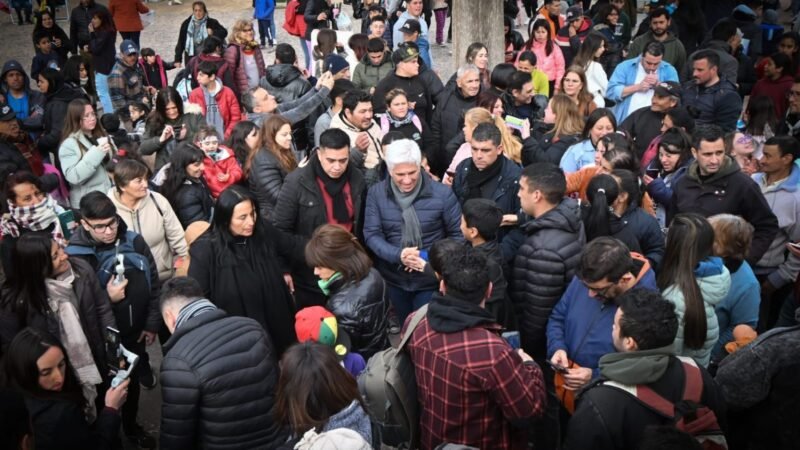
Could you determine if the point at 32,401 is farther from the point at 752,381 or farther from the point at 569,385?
Result: the point at 752,381

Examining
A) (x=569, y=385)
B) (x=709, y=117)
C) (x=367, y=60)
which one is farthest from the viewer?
(x=367, y=60)

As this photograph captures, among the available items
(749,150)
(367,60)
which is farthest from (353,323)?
(367,60)

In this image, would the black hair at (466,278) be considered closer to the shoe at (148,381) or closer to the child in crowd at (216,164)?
the shoe at (148,381)

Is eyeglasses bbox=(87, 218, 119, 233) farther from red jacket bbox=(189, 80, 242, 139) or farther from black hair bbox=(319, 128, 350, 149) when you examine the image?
red jacket bbox=(189, 80, 242, 139)

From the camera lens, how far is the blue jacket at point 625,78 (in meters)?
7.98

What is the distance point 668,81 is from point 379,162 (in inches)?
141

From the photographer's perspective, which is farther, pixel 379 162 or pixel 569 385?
pixel 379 162

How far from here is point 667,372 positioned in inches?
125

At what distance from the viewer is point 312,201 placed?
544cm

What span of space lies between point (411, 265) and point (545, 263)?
1.00 m

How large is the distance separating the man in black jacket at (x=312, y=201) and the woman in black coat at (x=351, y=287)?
3.46ft

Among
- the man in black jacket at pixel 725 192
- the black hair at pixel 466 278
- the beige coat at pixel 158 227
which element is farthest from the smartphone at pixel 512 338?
the beige coat at pixel 158 227

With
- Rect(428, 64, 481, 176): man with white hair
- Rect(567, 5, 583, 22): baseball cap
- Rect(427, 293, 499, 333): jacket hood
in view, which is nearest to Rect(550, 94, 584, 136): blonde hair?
Rect(428, 64, 481, 176): man with white hair

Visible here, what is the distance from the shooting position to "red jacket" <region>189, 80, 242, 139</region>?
8219mm
